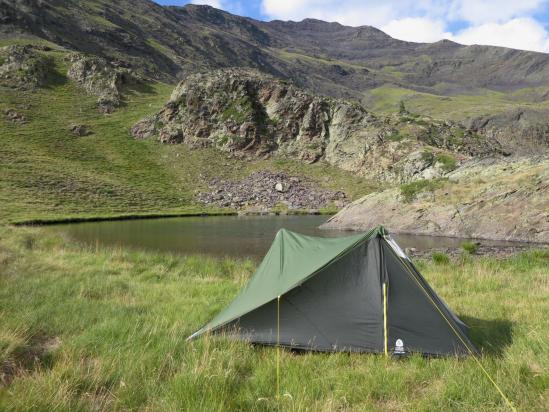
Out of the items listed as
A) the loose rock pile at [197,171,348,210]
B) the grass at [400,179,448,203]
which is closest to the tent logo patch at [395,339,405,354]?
the grass at [400,179,448,203]

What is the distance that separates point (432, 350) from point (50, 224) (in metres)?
43.4

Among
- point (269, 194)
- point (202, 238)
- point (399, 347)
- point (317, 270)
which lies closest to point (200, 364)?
point (317, 270)

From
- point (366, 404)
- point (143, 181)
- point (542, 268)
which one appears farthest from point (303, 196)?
point (366, 404)

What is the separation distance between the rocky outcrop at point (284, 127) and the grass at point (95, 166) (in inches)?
131

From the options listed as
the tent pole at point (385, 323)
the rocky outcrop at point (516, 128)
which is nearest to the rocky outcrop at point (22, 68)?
the tent pole at point (385, 323)

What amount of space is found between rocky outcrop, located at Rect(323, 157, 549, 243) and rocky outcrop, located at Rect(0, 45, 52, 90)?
82.0m

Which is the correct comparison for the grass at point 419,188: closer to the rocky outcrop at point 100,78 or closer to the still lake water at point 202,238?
the still lake water at point 202,238

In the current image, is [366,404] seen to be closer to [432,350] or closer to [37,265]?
[432,350]

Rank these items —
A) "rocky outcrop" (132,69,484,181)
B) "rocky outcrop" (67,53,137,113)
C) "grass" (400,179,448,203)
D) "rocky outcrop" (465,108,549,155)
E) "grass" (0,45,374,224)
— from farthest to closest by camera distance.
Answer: "rocky outcrop" (465,108,549,155) → "rocky outcrop" (67,53,137,113) → "rocky outcrop" (132,69,484,181) → "grass" (0,45,374,224) → "grass" (400,179,448,203)

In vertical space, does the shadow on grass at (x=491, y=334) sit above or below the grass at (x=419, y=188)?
below

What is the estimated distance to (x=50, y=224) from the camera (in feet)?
139

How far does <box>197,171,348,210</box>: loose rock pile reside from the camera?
66.2 metres

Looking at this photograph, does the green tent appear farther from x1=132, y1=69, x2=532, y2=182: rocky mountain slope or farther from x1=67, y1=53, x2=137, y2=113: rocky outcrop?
x1=67, y1=53, x2=137, y2=113: rocky outcrop

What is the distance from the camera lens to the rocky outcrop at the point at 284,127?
80188 mm
